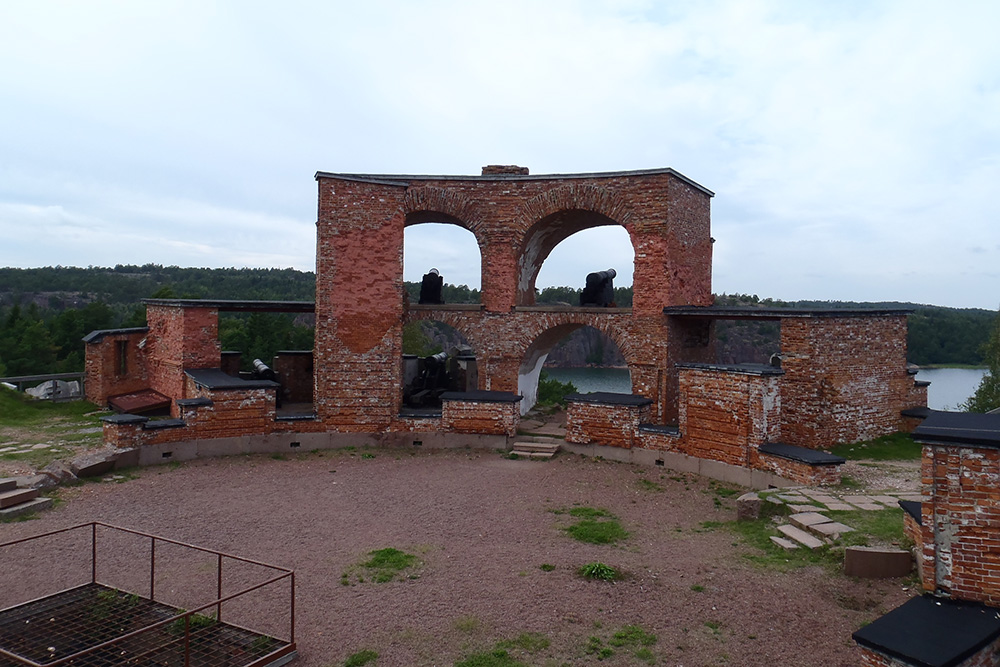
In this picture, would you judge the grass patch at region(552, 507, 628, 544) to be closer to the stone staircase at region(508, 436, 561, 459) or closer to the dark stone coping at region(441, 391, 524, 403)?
the stone staircase at region(508, 436, 561, 459)

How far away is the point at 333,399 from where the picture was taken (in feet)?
44.2

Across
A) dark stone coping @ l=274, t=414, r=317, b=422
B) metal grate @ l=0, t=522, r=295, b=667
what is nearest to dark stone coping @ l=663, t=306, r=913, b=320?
dark stone coping @ l=274, t=414, r=317, b=422

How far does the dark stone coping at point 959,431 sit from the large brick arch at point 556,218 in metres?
9.76

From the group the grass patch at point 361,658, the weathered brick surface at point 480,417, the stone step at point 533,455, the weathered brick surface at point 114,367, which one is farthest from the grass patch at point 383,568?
the weathered brick surface at point 114,367

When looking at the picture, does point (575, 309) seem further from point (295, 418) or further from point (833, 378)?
point (295, 418)

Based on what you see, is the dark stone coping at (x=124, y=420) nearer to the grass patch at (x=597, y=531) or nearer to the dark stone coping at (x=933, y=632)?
the grass patch at (x=597, y=531)

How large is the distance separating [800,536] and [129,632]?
23.5 ft

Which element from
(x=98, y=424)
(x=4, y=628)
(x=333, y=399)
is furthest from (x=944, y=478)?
(x=98, y=424)

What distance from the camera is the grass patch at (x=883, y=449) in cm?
1177

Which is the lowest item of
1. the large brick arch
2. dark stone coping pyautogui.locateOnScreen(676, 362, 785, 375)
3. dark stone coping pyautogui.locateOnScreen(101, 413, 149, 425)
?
dark stone coping pyautogui.locateOnScreen(101, 413, 149, 425)

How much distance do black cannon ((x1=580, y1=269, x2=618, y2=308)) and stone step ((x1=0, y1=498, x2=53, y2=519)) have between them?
1198 cm

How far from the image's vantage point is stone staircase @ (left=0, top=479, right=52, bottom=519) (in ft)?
27.8

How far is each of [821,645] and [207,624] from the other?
17.8ft

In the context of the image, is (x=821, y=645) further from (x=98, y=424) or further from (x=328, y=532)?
(x=98, y=424)
